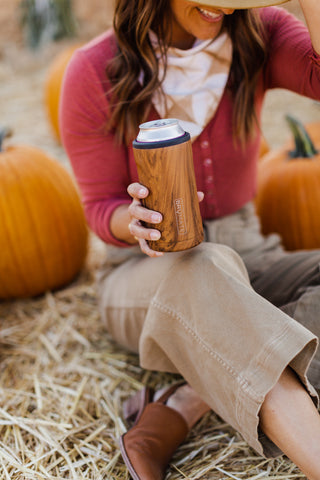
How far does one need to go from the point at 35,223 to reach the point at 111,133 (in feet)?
2.15

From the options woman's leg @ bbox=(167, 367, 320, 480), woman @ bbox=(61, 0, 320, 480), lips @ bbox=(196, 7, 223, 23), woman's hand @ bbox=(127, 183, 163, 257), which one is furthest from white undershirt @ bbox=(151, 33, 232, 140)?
woman's leg @ bbox=(167, 367, 320, 480)

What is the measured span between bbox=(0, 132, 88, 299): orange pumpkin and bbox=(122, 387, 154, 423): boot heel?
2.43 ft

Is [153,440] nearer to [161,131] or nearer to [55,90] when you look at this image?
[161,131]

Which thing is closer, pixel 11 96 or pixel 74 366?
pixel 74 366

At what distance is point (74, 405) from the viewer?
5.17 ft

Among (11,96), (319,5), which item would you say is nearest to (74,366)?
(319,5)

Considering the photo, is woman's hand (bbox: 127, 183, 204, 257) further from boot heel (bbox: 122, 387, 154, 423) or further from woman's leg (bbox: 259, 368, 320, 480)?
boot heel (bbox: 122, 387, 154, 423)

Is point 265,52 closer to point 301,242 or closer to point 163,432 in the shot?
point 301,242

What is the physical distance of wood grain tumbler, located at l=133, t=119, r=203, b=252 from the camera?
1.04 metres

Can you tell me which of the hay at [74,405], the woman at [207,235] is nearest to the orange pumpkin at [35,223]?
the hay at [74,405]

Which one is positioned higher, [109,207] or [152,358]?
[109,207]

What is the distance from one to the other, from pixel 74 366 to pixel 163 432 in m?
0.51

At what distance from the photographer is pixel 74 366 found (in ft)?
5.83

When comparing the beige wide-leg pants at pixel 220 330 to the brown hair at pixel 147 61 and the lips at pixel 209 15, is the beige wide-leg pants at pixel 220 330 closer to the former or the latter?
the brown hair at pixel 147 61
